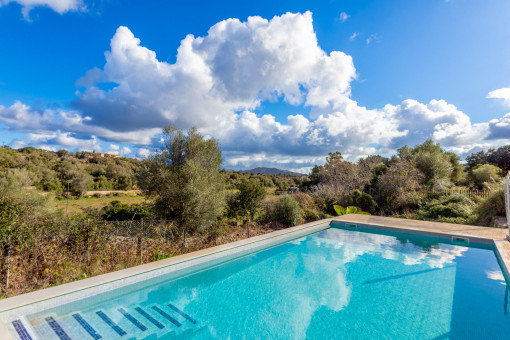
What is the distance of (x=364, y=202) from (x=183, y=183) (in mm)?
9051

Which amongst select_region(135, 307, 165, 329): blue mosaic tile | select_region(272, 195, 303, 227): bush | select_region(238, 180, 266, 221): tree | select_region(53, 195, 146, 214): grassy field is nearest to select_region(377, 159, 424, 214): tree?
select_region(272, 195, 303, 227): bush

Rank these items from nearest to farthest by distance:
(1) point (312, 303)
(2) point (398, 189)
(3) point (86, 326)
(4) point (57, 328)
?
(4) point (57, 328) → (3) point (86, 326) → (1) point (312, 303) → (2) point (398, 189)

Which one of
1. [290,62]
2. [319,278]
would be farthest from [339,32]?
[319,278]

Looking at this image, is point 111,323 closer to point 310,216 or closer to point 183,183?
point 183,183

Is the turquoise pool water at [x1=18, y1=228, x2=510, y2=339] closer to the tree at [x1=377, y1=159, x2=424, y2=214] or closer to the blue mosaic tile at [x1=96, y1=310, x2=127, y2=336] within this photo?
the blue mosaic tile at [x1=96, y1=310, x2=127, y2=336]

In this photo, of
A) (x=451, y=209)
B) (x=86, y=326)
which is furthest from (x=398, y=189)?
(x=86, y=326)

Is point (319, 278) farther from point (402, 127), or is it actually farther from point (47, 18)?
point (402, 127)

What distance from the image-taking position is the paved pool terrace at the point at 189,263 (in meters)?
2.87

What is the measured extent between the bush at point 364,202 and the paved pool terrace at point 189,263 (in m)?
2.54

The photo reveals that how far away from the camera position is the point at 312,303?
3.96m

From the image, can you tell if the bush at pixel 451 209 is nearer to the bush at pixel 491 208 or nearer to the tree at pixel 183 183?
the bush at pixel 491 208

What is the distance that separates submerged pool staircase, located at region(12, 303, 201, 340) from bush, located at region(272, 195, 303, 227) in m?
7.04

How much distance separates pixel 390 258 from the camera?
601 centimetres

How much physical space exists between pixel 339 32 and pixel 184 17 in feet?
19.3
